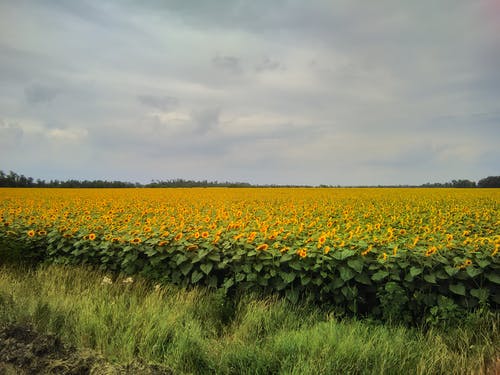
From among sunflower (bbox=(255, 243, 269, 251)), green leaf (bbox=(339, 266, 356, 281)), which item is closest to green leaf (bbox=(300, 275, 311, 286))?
green leaf (bbox=(339, 266, 356, 281))

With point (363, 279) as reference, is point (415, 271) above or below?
above

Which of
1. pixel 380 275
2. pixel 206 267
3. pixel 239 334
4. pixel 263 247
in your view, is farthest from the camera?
pixel 206 267

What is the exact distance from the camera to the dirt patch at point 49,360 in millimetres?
3619

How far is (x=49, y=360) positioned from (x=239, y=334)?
1.92 meters

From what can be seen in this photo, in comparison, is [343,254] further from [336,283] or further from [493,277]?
[493,277]

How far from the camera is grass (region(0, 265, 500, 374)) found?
381 centimetres

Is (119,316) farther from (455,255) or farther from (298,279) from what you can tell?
(455,255)

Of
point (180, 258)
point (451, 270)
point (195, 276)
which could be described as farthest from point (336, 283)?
point (180, 258)

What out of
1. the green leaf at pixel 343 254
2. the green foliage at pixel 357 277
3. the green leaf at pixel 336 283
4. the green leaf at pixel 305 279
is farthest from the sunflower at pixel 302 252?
the green leaf at pixel 336 283

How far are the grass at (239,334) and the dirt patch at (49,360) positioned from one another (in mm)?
255

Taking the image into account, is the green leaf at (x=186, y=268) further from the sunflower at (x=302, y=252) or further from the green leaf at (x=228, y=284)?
the sunflower at (x=302, y=252)

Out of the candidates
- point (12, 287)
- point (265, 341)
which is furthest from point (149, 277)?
point (265, 341)

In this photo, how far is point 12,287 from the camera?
6.41 metres

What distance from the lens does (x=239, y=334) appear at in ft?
15.1
